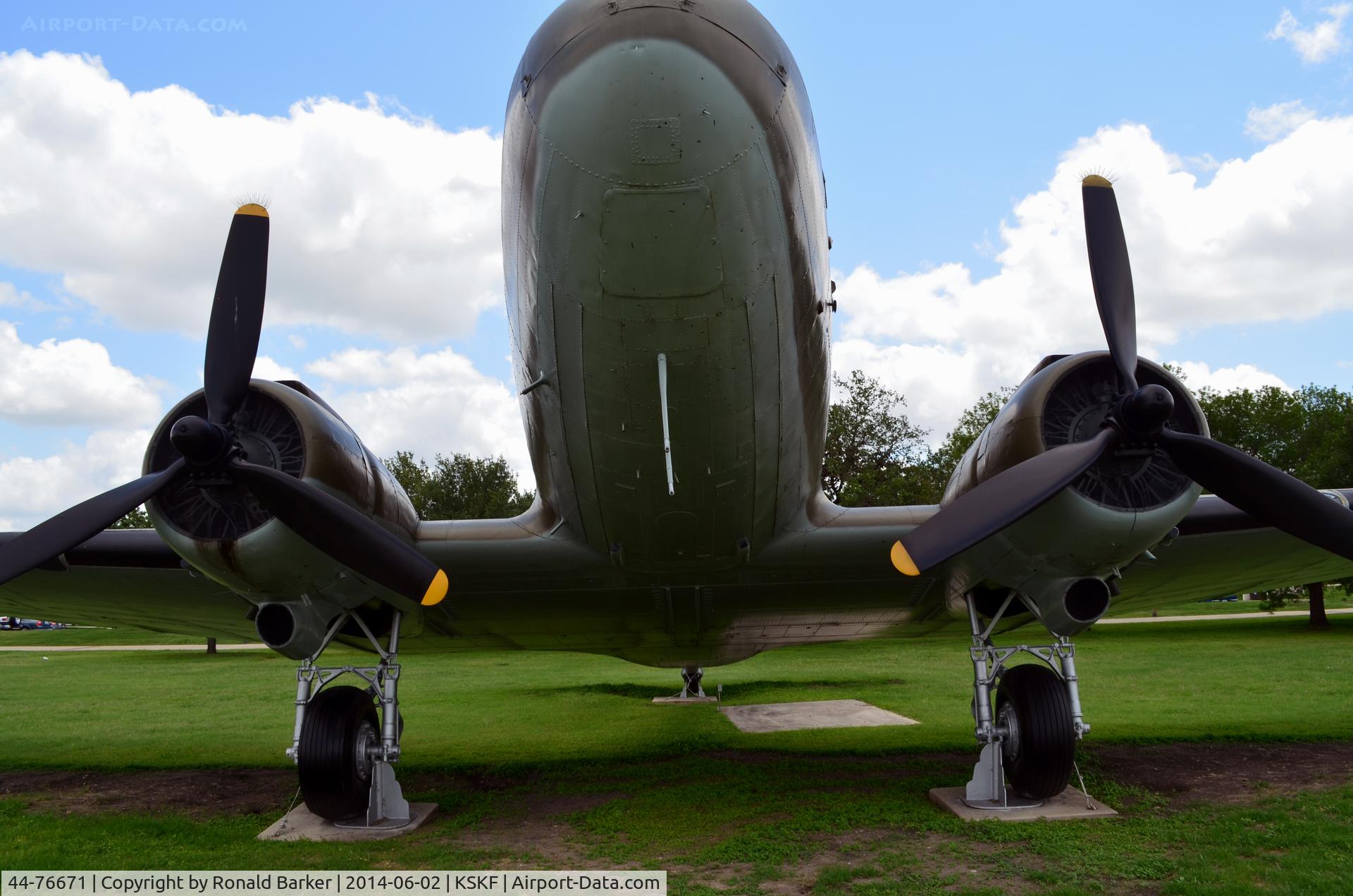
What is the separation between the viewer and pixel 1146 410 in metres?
6.15

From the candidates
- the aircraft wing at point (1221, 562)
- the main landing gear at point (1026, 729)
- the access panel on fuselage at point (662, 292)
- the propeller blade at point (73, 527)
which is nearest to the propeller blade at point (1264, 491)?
the aircraft wing at point (1221, 562)

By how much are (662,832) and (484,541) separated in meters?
2.80

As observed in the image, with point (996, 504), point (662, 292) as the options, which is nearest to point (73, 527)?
point (662, 292)

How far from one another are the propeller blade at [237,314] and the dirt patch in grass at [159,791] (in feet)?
12.2

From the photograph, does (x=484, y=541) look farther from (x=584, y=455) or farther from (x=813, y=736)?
(x=813, y=736)

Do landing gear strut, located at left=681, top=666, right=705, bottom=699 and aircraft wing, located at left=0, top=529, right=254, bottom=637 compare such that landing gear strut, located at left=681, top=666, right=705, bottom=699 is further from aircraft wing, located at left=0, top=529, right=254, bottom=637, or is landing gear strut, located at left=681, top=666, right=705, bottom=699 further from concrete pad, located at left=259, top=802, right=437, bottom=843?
concrete pad, located at left=259, top=802, right=437, bottom=843

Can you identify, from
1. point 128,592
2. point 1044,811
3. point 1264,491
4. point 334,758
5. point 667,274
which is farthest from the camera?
point 128,592

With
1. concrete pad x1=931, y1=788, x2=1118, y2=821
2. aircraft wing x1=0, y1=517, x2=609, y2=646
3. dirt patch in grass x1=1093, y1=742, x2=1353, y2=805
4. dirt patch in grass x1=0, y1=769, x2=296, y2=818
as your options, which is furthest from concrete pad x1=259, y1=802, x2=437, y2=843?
dirt patch in grass x1=1093, y1=742, x2=1353, y2=805

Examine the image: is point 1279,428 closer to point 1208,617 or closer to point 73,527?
point 1208,617

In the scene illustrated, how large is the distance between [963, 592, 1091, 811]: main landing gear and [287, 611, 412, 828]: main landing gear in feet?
15.1

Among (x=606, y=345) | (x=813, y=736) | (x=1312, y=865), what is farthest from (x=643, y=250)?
(x=813, y=736)

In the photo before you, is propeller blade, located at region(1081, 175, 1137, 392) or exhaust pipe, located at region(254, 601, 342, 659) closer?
propeller blade, located at region(1081, 175, 1137, 392)

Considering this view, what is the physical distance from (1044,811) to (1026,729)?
23.7 inches

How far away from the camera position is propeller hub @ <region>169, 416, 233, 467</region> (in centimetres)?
626
